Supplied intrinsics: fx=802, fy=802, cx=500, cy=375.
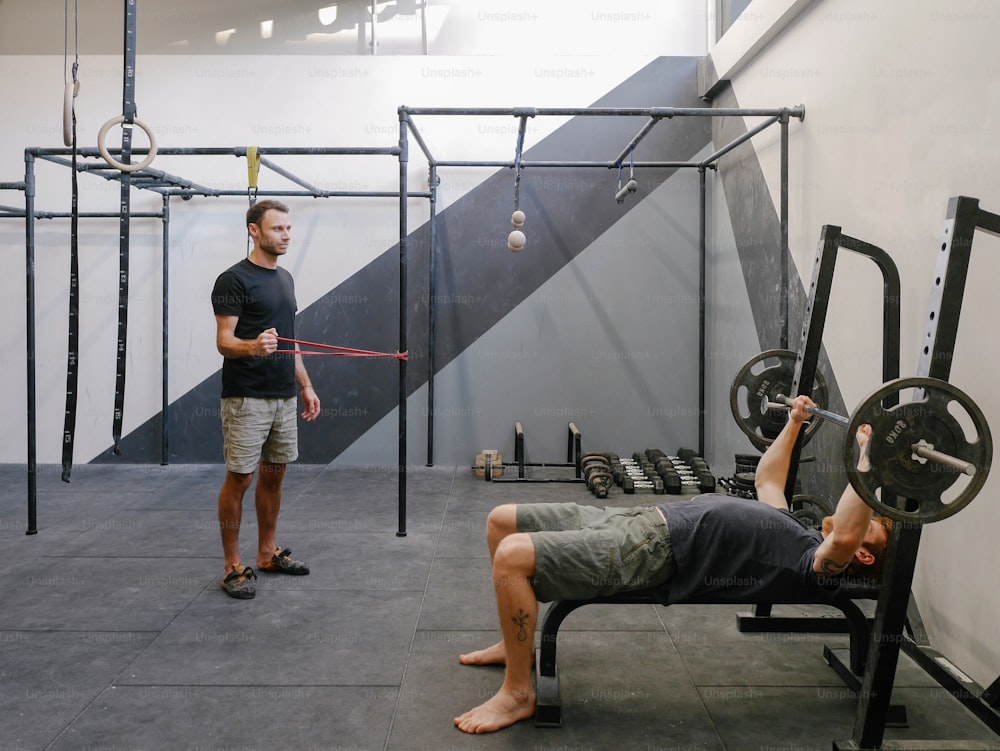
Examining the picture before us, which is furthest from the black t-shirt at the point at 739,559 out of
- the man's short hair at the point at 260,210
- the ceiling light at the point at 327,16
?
the ceiling light at the point at 327,16

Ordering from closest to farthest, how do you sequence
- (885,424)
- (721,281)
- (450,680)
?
(885,424), (450,680), (721,281)

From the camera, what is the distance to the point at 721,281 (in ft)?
15.6

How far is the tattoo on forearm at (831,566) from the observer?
1811 millimetres

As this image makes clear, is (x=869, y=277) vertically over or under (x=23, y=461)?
over

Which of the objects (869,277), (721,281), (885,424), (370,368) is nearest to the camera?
(885,424)

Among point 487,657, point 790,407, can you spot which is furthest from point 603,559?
point 790,407

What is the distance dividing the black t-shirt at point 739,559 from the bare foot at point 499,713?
43cm

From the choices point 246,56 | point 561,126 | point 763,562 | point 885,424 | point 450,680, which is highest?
point 246,56

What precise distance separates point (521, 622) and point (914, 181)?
1.85 metres

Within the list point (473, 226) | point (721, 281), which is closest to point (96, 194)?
point (473, 226)

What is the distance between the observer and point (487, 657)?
7.23 feet

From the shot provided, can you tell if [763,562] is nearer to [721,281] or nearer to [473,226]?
[721,281]

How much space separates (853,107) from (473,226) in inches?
97.7

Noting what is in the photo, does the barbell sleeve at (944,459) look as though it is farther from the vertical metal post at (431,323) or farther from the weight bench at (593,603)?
the vertical metal post at (431,323)
